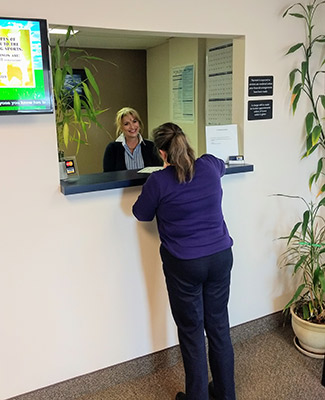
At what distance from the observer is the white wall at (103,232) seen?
1865 millimetres

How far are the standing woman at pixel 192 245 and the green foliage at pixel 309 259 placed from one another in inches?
30.8

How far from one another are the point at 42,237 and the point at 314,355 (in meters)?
1.80

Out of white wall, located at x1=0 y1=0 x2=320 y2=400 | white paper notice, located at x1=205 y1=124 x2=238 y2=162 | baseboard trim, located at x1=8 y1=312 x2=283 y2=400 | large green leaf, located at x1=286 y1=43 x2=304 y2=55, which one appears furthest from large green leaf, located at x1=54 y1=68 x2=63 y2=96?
baseboard trim, located at x1=8 y1=312 x2=283 y2=400

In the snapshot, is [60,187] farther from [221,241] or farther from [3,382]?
[3,382]

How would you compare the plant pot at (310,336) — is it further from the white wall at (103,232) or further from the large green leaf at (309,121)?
the large green leaf at (309,121)

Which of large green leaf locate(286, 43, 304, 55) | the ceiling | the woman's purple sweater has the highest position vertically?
the ceiling

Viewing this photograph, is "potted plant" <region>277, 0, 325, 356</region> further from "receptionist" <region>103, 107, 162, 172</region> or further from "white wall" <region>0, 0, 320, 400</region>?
"receptionist" <region>103, 107, 162, 172</region>

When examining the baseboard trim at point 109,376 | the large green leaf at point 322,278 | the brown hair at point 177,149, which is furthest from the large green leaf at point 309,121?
Result: the baseboard trim at point 109,376

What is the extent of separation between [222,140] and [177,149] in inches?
27.0

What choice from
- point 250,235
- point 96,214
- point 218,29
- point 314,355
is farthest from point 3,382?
point 218,29

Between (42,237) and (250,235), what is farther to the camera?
(250,235)

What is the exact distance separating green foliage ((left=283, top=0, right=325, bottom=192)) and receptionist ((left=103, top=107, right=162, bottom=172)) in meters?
1.01

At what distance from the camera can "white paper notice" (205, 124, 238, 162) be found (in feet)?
7.68

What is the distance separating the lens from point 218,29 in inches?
85.7
